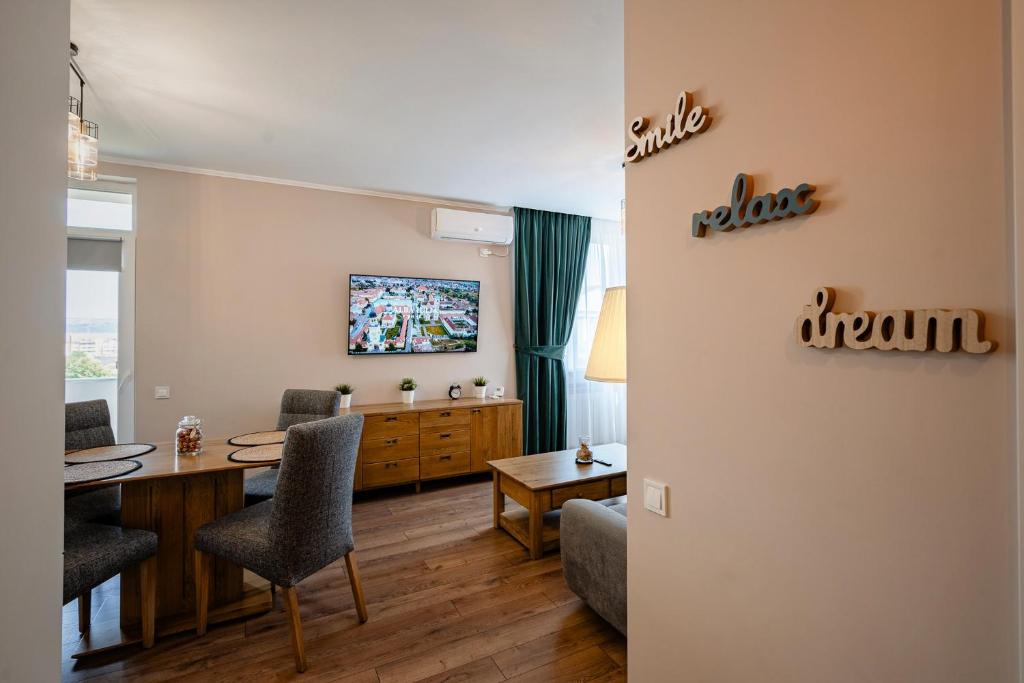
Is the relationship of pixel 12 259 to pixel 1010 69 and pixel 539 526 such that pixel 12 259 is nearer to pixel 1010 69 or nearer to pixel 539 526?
pixel 1010 69

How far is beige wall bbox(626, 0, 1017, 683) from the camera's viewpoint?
0.73 meters

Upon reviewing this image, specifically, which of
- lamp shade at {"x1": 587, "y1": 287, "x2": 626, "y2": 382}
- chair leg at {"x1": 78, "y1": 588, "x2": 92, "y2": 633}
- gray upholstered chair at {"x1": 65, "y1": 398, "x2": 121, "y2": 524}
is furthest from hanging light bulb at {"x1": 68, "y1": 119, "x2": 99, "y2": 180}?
lamp shade at {"x1": 587, "y1": 287, "x2": 626, "y2": 382}

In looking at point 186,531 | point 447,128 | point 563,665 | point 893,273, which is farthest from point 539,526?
point 447,128

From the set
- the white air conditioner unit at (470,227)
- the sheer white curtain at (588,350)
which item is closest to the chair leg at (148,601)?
the white air conditioner unit at (470,227)

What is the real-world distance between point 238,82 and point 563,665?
3.36 m

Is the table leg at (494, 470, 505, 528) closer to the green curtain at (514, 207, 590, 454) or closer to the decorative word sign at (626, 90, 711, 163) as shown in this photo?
the green curtain at (514, 207, 590, 454)

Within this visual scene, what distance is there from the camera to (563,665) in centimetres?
193

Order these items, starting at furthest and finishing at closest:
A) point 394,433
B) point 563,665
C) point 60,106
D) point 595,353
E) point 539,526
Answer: point 394,433, point 539,526, point 595,353, point 563,665, point 60,106

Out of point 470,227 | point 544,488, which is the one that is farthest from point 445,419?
point 470,227

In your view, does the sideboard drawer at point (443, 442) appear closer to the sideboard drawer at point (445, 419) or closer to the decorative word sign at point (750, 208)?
the sideboard drawer at point (445, 419)

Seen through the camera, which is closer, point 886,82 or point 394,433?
point 886,82

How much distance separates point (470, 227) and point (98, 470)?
3.46 metres

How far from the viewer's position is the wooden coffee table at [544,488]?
9.52 feet

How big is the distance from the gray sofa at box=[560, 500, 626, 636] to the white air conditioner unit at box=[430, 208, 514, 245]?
3.10 metres
